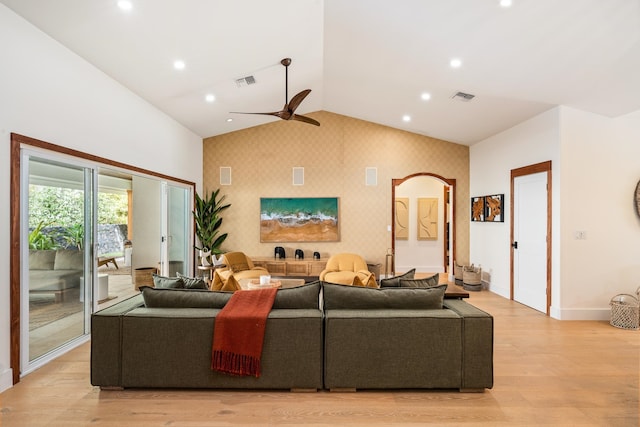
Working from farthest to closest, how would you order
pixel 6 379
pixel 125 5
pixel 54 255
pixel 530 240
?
pixel 530 240, pixel 54 255, pixel 125 5, pixel 6 379

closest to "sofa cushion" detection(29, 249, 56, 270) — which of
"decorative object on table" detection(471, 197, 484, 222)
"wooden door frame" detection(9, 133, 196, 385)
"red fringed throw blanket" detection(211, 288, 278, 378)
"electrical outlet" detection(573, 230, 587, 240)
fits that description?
"wooden door frame" detection(9, 133, 196, 385)

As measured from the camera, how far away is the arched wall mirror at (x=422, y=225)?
8.79 metres

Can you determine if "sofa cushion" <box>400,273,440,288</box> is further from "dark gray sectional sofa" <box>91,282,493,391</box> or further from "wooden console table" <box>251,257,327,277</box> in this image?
"wooden console table" <box>251,257,327,277</box>

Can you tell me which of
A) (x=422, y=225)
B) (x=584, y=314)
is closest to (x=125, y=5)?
(x=584, y=314)

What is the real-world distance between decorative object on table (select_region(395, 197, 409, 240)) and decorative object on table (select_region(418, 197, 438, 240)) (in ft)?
1.05

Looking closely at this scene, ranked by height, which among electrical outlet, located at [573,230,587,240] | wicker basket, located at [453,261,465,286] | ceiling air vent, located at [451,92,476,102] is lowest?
wicker basket, located at [453,261,465,286]

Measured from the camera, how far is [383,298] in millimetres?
2910

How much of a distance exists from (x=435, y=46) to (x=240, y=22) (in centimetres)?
219

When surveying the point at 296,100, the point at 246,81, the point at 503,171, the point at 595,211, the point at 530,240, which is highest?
the point at 246,81

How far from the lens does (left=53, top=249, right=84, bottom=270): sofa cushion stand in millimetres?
3646

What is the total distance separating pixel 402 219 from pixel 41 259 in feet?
23.7

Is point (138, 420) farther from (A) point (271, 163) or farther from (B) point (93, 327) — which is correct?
(A) point (271, 163)

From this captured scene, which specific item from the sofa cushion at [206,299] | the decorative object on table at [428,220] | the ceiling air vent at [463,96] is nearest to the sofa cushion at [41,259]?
the sofa cushion at [206,299]

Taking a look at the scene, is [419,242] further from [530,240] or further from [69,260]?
[69,260]
